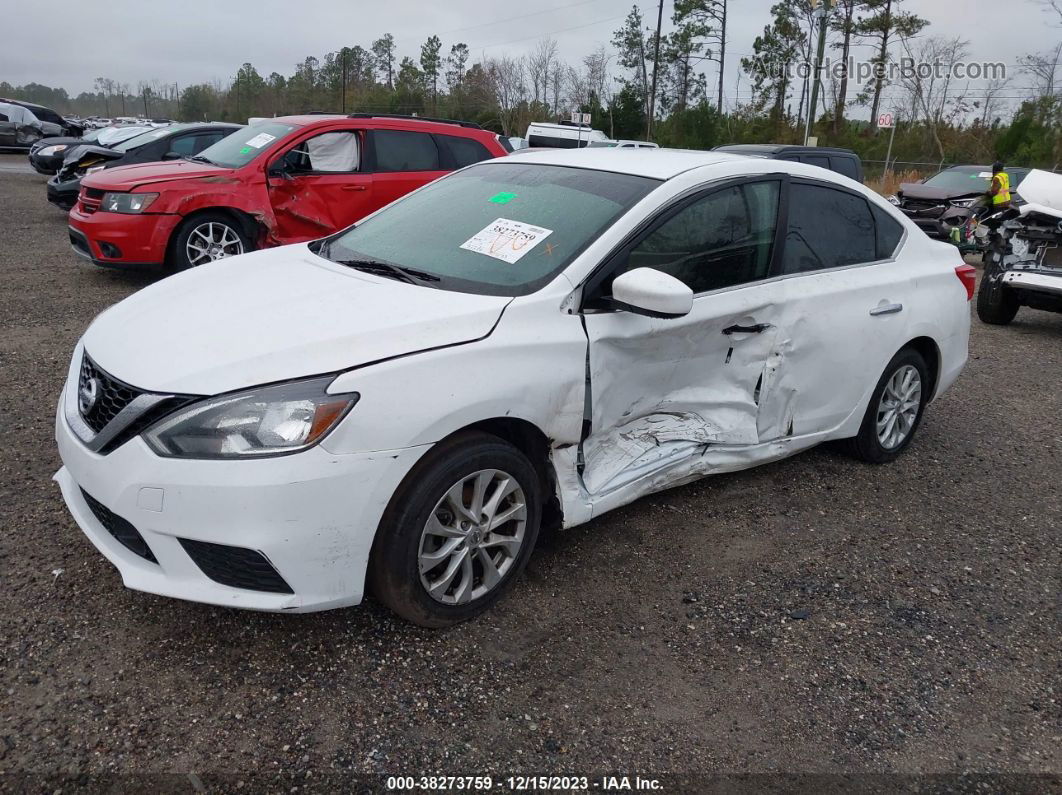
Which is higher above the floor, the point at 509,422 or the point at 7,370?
the point at 509,422

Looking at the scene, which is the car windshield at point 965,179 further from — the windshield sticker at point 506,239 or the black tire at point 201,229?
the windshield sticker at point 506,239

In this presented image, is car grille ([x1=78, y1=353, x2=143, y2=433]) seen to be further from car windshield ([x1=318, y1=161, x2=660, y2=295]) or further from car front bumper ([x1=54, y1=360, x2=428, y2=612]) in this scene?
car windshield ([x1=318, y1=161, x2=660, y2=295])

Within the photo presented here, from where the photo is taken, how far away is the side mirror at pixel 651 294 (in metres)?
2.91

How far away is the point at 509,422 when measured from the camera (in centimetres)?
286

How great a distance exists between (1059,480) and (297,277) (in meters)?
4.17

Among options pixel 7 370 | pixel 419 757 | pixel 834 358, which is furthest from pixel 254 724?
pixel 7 370

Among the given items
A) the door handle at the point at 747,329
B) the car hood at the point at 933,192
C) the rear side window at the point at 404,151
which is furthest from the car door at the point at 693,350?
the car hood at the point at 933,192

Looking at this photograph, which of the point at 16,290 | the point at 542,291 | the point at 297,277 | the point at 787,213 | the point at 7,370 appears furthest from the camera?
the point at 16,290

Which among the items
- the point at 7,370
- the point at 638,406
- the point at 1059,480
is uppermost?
the point at 638,406

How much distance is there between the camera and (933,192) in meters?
14.6

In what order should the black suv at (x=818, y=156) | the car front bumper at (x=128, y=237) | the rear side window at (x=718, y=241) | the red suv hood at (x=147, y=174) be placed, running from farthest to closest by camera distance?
the black suv at (x=818, y=156) → the red suv hood at (x=147, y=174) → the car front bumper at (x=128, y=237) → the rear side window at (x=718, y=241)

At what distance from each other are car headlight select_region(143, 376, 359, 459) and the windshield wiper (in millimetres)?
837

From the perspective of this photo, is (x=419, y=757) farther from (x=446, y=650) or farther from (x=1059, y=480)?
(x=1059, y=480)

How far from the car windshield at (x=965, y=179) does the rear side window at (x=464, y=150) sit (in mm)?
9852
